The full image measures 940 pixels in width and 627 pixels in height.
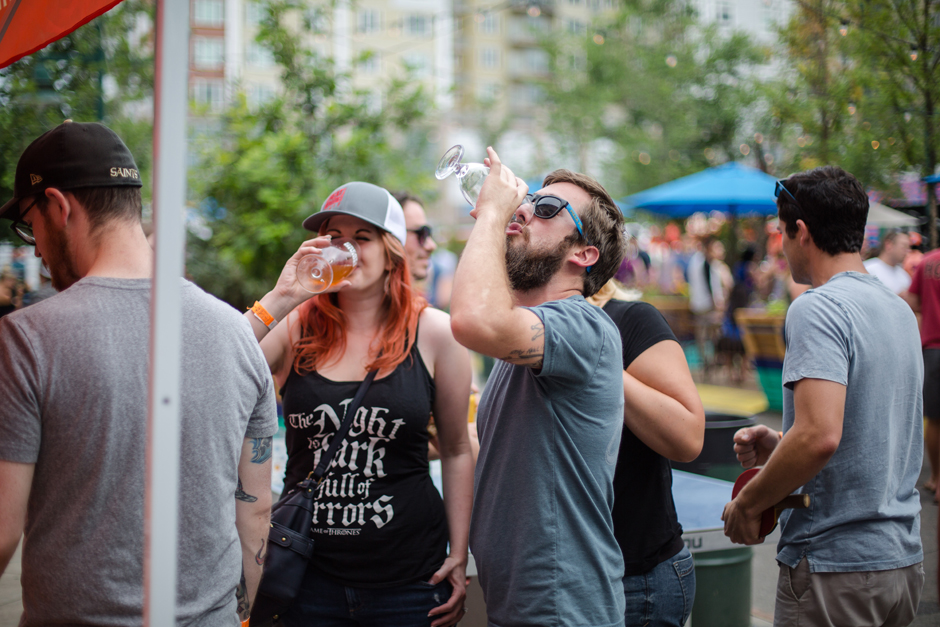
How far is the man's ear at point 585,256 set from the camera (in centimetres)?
Answer: 178

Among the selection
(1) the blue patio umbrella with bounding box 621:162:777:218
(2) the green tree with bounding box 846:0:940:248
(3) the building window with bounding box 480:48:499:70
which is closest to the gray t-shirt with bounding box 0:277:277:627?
(2) the green tree with bounding box 846:0:940:248

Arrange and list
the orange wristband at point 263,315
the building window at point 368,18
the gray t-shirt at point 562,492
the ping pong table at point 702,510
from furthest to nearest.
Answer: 1. the building window at point 368,18
2. the ping pong table at point 702,510
3. the orange wristband at point 263,315
4. the gray t-shirt at point 562,492

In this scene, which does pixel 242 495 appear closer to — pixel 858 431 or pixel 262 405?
pixel 262 405

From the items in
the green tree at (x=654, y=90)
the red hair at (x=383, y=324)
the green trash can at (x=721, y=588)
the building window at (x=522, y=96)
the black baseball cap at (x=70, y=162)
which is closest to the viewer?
the black baseball cap at (x=70, y=162)

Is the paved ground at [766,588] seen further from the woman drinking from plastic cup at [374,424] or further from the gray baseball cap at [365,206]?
the gray baseball cap at [365,206]

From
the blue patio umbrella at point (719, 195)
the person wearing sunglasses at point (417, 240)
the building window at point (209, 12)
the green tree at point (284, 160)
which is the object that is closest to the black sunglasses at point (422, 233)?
the person wearing sunglasses at point (417, 240)

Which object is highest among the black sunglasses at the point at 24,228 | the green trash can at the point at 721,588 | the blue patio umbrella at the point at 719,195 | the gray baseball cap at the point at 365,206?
the blue patio umbrella at the point at 719,195

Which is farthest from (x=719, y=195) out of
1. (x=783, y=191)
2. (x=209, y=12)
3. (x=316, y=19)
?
(x=209, y=12)

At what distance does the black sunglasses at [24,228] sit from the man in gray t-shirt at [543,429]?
3.03 ft

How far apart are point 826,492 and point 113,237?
1.93 metres

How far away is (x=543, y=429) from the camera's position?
1639mm

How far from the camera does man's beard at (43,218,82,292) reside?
4.86ft

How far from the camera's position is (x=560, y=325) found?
155 cm

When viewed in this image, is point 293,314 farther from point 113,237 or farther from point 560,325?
point 560,325
